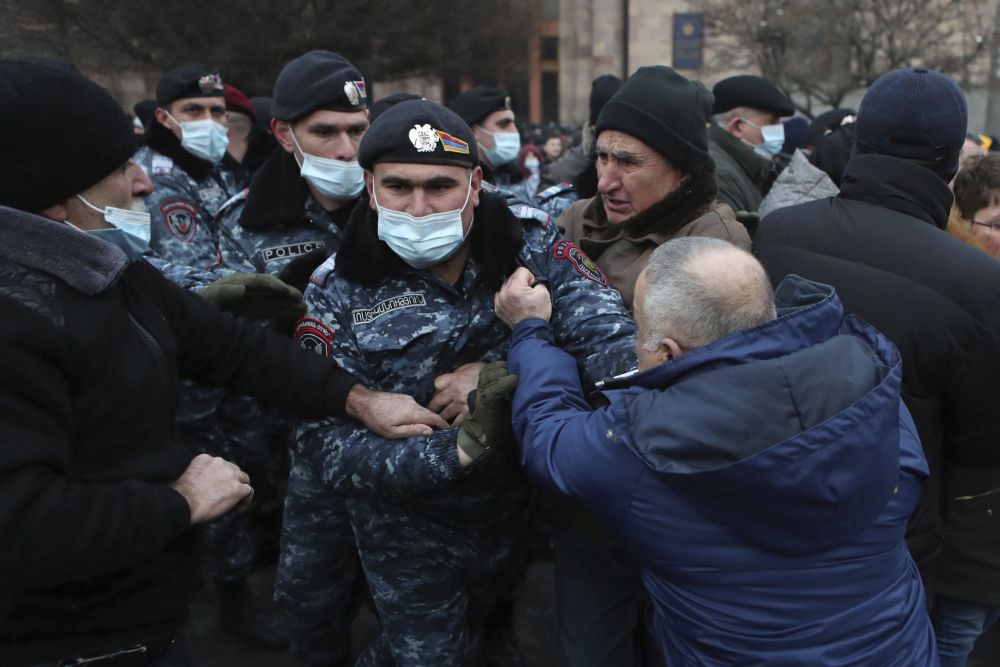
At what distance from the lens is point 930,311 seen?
2.02 metres

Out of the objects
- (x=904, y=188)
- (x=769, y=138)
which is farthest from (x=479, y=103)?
(x=904, y=188)

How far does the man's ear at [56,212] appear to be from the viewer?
5.13ft

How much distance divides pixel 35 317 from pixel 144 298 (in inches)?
13.1

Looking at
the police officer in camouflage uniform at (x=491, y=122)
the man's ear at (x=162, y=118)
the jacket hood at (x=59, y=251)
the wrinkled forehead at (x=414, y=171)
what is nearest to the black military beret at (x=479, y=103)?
the police officer in camouflage uniform at (x=491, y=122)

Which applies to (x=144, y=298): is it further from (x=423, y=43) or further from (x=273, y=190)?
(x=423, y=43)

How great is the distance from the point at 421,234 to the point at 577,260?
1.52 feet

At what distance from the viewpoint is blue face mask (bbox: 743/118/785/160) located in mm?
4676

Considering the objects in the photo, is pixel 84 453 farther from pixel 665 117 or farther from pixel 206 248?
pixel 206 248

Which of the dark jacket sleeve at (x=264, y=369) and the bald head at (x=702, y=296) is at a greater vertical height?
the bald head at (x=702, y=296)

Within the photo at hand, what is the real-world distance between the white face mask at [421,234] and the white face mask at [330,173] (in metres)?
1.01

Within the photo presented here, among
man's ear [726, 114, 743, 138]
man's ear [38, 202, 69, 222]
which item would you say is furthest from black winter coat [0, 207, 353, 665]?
man's ear [726, 114, 743, 138]

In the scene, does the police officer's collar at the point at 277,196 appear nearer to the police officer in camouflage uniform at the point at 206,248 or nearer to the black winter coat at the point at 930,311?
the police officer in camouflage uniform at the point at 206,248

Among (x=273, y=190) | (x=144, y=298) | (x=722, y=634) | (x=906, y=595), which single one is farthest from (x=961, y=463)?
(x=273, y=190)

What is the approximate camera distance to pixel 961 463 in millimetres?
2264
